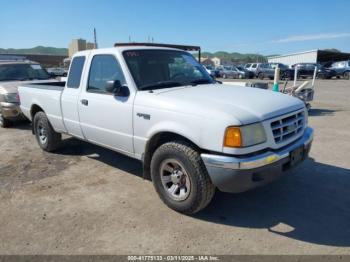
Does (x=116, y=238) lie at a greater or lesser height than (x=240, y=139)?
lesser

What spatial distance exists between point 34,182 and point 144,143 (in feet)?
6.73

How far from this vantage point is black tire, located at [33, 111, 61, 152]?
5.93m

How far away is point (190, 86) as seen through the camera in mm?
4273

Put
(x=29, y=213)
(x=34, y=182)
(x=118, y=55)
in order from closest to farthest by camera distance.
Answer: (x=29, y=213), (x=118, y=55), (x=34, y=182)

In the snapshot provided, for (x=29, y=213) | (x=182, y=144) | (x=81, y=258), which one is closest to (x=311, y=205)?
(x=182, y=144)

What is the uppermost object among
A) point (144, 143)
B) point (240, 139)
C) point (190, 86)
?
point (190, 86)

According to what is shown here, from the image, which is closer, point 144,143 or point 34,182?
point 144,143

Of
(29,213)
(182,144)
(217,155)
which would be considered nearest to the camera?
(217,155)

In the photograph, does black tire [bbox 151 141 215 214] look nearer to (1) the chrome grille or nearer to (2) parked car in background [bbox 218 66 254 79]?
(1) the chrome grille

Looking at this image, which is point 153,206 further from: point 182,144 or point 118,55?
point 118,55

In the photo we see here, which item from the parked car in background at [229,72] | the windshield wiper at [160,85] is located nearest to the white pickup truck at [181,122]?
the windshield wiper at [160,85]

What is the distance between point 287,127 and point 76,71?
3353mm

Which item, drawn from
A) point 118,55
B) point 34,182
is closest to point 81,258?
point 34,182

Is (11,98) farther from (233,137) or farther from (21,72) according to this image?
(233,137)
